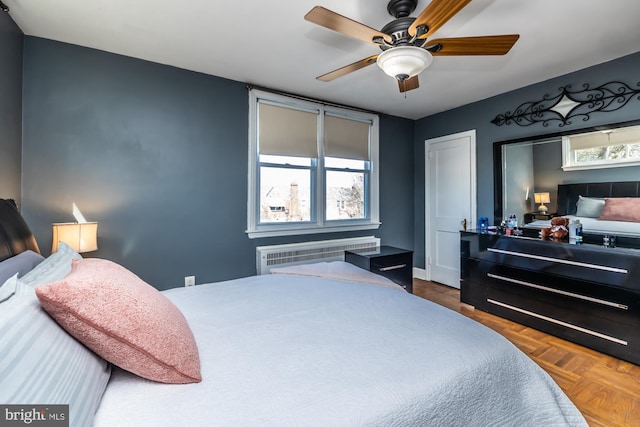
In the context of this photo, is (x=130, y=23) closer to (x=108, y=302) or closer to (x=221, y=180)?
(x=221, y=180)

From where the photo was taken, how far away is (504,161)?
3420 mm

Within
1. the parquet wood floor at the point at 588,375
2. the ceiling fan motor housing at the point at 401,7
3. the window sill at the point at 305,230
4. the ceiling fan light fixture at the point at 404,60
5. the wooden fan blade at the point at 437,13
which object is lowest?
the parquet wood floor at the point at 588,375

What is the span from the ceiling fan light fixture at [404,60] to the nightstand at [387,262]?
6.58 ft

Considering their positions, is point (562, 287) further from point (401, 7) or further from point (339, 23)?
point (339, 23)

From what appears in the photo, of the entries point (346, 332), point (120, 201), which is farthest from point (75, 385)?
point (120, 201)

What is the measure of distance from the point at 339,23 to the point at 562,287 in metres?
2.85

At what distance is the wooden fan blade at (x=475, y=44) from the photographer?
164 centimetres

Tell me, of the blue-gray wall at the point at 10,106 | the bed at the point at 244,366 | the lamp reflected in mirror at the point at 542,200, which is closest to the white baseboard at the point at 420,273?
the lamp reflected in mirror at the point at 542,200

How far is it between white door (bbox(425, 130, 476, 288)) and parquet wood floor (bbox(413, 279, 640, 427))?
4.12 feet

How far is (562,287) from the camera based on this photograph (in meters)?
2.54

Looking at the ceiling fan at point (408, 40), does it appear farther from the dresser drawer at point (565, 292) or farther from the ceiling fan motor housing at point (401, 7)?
the dresser drawer at point (565, 292)

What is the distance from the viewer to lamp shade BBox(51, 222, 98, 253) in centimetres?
198

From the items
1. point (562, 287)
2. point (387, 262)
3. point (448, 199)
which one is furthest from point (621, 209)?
point (387, 262)

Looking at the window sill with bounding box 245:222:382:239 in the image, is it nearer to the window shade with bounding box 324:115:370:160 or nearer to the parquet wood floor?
the window shade with bounding box 324:115:370:160
